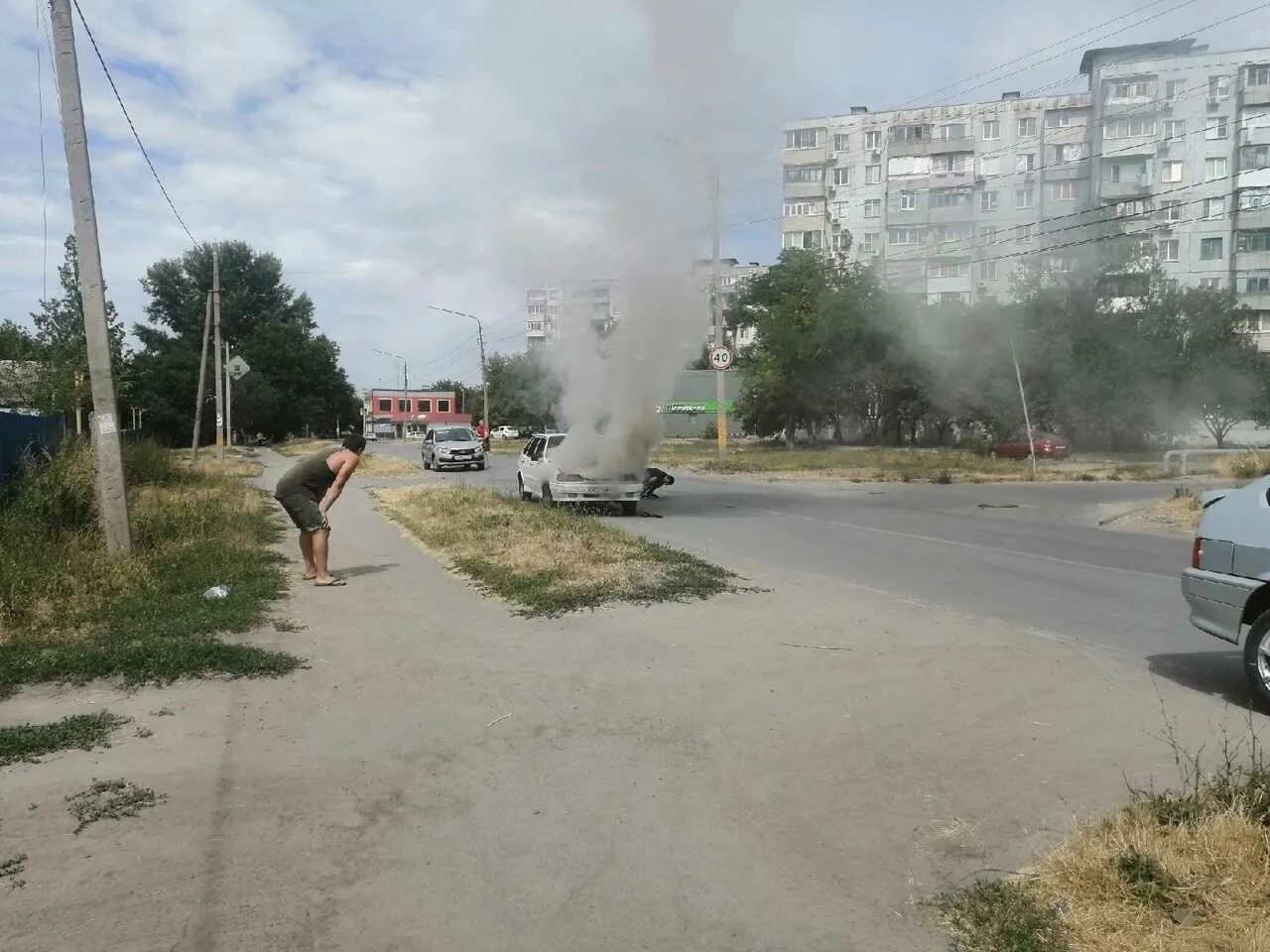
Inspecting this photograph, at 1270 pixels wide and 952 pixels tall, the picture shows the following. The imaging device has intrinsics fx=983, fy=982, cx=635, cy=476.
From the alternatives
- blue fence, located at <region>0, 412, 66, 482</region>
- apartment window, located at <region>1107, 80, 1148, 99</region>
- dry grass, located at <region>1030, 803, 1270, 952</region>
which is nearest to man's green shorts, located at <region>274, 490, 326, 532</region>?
blue fence, located at <region>0, 412, 66, 482</region>

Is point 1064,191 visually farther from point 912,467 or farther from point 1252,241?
point 1252,241

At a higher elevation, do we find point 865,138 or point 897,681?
point 865,138

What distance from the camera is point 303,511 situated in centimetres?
959

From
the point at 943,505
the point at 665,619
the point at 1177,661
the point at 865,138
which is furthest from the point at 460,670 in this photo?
the point at 865,138

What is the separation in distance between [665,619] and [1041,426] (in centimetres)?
3918

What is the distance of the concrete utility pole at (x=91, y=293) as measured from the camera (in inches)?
387

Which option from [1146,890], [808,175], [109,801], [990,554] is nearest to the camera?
[1146,890]

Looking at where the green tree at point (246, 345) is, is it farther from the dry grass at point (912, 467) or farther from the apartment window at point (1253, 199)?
the apartment window at point (1253, 199)

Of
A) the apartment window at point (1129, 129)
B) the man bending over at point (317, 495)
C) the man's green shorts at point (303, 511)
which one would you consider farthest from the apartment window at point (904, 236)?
the man's green shorts at point (303, 511)

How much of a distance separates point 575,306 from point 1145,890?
15460 mm

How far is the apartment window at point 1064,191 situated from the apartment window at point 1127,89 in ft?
18.5

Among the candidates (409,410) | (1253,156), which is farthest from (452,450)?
(409,410)

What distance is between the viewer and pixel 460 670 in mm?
6457

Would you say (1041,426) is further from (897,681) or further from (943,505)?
(897,681)
